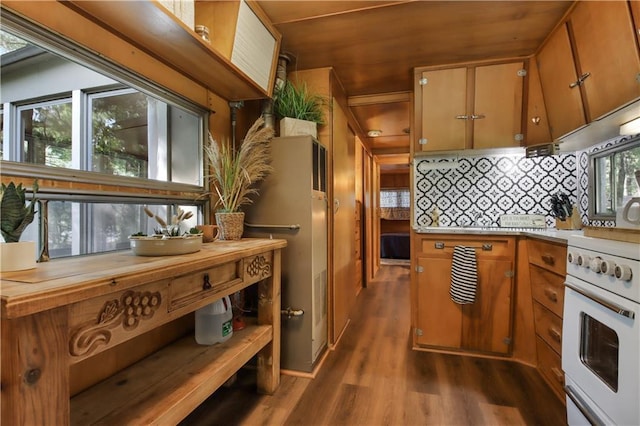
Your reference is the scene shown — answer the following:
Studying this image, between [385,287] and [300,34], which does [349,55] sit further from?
[385,287]

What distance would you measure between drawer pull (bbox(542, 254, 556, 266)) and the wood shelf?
69.6 inches

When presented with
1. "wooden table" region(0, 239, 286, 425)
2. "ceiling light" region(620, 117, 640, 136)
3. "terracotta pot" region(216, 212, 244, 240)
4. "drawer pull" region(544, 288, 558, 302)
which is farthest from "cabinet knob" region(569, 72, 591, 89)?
"terracotta pot" region(216, 212, 244, 240)

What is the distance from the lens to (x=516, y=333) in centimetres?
217

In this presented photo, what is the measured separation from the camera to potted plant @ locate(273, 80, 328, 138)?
2.06 m

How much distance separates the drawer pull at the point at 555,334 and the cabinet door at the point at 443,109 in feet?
4.60

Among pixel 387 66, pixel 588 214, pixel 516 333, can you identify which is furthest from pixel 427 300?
pixel 387 66

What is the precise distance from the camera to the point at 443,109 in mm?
2473

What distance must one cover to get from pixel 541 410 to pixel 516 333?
0.62 meters

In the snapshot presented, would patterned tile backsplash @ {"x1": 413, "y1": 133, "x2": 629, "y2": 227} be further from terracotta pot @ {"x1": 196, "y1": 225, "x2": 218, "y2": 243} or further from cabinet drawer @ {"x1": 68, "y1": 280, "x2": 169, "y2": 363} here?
cabinet drawer @ {"x1": 68, "y1": 280, "x2": 169, "y2": 363}

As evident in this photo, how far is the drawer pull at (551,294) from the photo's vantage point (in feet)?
5.79

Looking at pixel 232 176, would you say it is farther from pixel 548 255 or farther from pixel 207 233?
pixel 548 255

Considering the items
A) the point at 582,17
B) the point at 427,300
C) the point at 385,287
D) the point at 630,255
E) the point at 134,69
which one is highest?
the point at 582,17

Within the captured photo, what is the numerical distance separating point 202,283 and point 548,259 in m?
1.96

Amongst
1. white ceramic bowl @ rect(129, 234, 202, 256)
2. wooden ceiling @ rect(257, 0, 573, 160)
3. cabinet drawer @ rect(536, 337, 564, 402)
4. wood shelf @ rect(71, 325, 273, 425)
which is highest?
wooden ceiling @ rect(257, 0, 573, 160)
